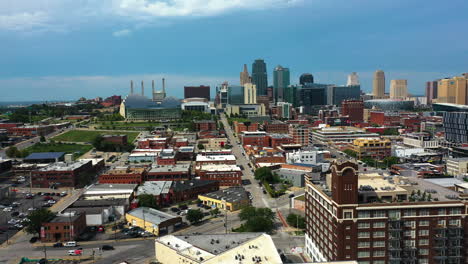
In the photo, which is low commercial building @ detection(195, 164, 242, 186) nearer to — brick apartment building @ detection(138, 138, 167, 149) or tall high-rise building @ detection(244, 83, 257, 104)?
brick apartment building @ detection(138, 138, 167, 149)

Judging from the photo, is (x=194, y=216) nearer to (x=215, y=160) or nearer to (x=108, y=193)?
(x=108, y=193)

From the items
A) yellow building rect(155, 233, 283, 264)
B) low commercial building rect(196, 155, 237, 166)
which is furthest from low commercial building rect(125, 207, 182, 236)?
low commercial building rect(196, 155, 237, 166)

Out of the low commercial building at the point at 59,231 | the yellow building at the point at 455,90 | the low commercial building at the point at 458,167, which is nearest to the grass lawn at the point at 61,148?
the low commercial building at the point at 59,231

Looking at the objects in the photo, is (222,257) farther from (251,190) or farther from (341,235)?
(251,190)

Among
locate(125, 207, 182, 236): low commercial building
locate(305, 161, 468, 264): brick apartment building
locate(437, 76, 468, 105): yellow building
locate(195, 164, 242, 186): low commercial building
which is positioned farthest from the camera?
locate(437, 76, 468, 105): yellow building

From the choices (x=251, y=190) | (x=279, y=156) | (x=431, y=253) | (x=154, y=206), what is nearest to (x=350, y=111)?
(x=279, y=156)
